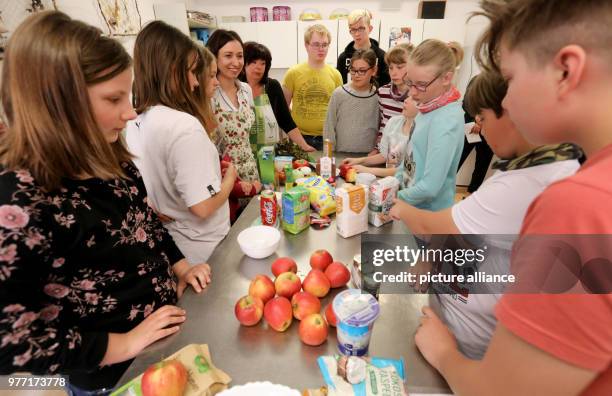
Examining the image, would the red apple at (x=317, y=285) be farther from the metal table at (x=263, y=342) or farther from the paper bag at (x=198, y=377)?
the paper bag at (x=198, y=377)

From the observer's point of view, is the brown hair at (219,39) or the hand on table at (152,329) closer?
the hand on table at (152,329)

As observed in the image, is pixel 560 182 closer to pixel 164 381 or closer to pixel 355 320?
pixel 355 320

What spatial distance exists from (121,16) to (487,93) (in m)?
3.71

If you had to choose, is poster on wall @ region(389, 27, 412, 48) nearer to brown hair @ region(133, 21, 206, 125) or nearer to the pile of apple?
brown hair @ region(133, 21, 206, 125)

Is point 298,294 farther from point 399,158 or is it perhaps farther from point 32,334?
point 399,158

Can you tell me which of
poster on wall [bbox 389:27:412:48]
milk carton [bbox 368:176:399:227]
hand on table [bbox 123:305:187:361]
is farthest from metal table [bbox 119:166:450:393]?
poster on wall [bbox 389:27:412:48]

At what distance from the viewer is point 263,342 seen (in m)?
0.89

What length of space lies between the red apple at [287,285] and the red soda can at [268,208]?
0.41 m

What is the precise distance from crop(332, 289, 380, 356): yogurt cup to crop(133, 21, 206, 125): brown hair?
3.53ft

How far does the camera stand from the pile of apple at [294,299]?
88cm

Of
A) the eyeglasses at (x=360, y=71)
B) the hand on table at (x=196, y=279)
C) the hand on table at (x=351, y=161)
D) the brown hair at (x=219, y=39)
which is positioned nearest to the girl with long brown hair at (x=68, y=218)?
the hand on table at (x=196, y=279)

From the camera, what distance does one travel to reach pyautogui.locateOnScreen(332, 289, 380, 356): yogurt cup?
Result: 77 cm

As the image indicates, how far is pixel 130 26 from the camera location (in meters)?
3.47

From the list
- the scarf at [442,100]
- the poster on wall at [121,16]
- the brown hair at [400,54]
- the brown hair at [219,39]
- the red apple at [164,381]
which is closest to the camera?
the red apple at [164,381]
